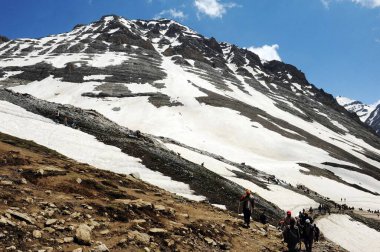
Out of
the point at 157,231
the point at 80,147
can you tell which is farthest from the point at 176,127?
the point at 157,231

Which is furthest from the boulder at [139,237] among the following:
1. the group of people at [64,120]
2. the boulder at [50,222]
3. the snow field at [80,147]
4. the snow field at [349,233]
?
the group of people at [64,120]

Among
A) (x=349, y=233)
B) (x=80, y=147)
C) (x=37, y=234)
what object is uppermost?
(x=80, y=147)

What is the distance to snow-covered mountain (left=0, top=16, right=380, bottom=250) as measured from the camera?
4031 centimetres

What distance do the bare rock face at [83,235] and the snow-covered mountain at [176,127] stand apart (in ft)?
66.9

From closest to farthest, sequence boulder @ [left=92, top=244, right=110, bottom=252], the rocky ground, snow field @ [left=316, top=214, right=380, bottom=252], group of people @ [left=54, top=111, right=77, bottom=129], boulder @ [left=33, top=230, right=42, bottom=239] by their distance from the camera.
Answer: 1. boulder @ [left=33, top=230, right=42, bottom=239]
2. boulder @ [left=92, top=244, right=110, bottom=252]
3. the rocky ground
4. snow field @ [left=316, top=214, right=380, bottom=252]
5. group of people @ [left=54, top=111, right=77, bottom=129]

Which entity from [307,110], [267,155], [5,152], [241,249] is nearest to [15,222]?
[241,249]

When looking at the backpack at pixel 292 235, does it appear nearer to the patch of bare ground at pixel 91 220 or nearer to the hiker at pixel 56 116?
the patch of bare ground at pixel 91 220

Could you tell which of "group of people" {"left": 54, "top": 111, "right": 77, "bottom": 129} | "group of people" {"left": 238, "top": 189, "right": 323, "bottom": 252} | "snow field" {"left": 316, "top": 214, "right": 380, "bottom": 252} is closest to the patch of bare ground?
"group of people" {"left": 238, "top": 189, "right": 323, "bottom": 252}

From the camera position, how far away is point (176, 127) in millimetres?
90500

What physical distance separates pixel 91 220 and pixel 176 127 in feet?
246

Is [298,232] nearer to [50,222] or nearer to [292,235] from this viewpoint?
[292,235]

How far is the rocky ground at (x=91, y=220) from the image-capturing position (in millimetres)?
13508

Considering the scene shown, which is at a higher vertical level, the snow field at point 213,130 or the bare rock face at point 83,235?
the snow field at point 213,130

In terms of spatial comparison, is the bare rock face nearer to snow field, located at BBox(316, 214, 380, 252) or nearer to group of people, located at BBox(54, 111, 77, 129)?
snow field, located at BBox(316, 214, 380, 252)
